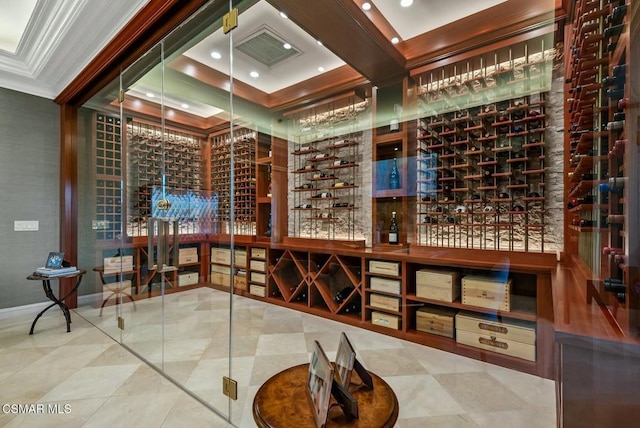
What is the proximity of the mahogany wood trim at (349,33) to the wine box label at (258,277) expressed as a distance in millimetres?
2369

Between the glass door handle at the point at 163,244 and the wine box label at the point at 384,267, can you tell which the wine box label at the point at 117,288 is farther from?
the wine box label at the point at 384,267

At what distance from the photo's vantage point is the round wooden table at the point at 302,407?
85 cm

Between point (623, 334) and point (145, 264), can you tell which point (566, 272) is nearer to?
point (623, 334)

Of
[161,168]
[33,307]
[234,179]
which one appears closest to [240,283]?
[234,179]

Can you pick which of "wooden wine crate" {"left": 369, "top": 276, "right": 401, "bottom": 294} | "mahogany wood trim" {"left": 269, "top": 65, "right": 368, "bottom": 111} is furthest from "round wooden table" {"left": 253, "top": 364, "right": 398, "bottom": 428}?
"mahogany wood trim" {"left": 269, "top": 65, "right": 368, "bottom": 111}

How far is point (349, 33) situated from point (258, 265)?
7.92 feet

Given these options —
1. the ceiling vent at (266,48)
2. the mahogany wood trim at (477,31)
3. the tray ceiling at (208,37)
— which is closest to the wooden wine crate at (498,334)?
the mahogany wood trim at (477,31)

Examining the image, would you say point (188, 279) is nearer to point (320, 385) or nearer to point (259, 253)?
point (259, 253)

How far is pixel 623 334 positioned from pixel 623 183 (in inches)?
15.2

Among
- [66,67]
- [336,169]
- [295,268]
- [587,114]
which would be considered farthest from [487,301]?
[66,67]

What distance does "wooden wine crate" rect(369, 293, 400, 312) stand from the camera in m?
2.62

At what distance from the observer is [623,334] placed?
2.24 ft

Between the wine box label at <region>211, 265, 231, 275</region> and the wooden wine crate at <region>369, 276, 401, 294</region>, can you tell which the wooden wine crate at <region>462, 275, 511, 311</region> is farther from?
the wine box label at <region>211, 265, 231, 275</region>

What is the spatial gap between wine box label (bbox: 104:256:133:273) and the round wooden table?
262 cm
